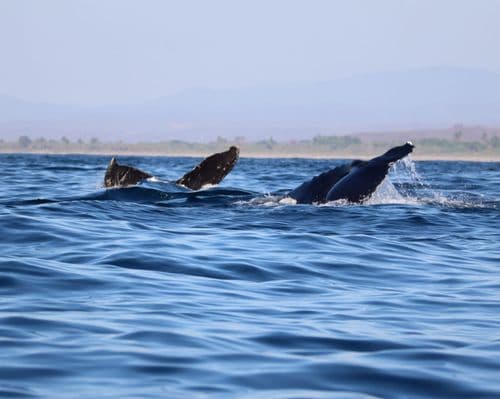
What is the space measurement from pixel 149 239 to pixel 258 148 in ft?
567

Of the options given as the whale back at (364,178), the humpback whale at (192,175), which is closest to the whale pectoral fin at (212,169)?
the humpback whale at (192,175)

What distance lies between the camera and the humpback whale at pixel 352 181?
1541cm

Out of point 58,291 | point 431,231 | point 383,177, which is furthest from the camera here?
point 383,177

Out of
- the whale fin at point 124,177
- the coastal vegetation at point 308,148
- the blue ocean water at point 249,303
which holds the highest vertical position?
the whale fin at point 124,177

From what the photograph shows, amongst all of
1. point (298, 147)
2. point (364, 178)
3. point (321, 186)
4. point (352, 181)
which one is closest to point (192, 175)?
point (321, 186)

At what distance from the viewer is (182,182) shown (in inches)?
788

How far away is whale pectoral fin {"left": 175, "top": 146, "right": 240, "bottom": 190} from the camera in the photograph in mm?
18625

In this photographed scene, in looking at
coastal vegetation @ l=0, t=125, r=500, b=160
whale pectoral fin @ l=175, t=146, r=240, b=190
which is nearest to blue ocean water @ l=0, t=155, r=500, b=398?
whale pectoral fin @ l=175, t=146, r=240, b=190

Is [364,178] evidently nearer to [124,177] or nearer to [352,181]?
[352,181]

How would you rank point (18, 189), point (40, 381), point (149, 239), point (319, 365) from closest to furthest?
1. point (40, 381)
2. point (319, 365)
3. point (149, 239)
4. point (18, 189)

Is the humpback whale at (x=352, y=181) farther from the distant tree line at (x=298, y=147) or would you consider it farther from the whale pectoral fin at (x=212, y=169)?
the distant tree line at (x=298, y=147)

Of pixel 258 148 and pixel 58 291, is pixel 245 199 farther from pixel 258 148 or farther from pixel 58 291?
pixel 258 148

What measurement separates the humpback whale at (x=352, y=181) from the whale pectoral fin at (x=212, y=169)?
89.8 inches

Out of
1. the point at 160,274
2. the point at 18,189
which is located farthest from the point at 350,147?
the point at 160,274
